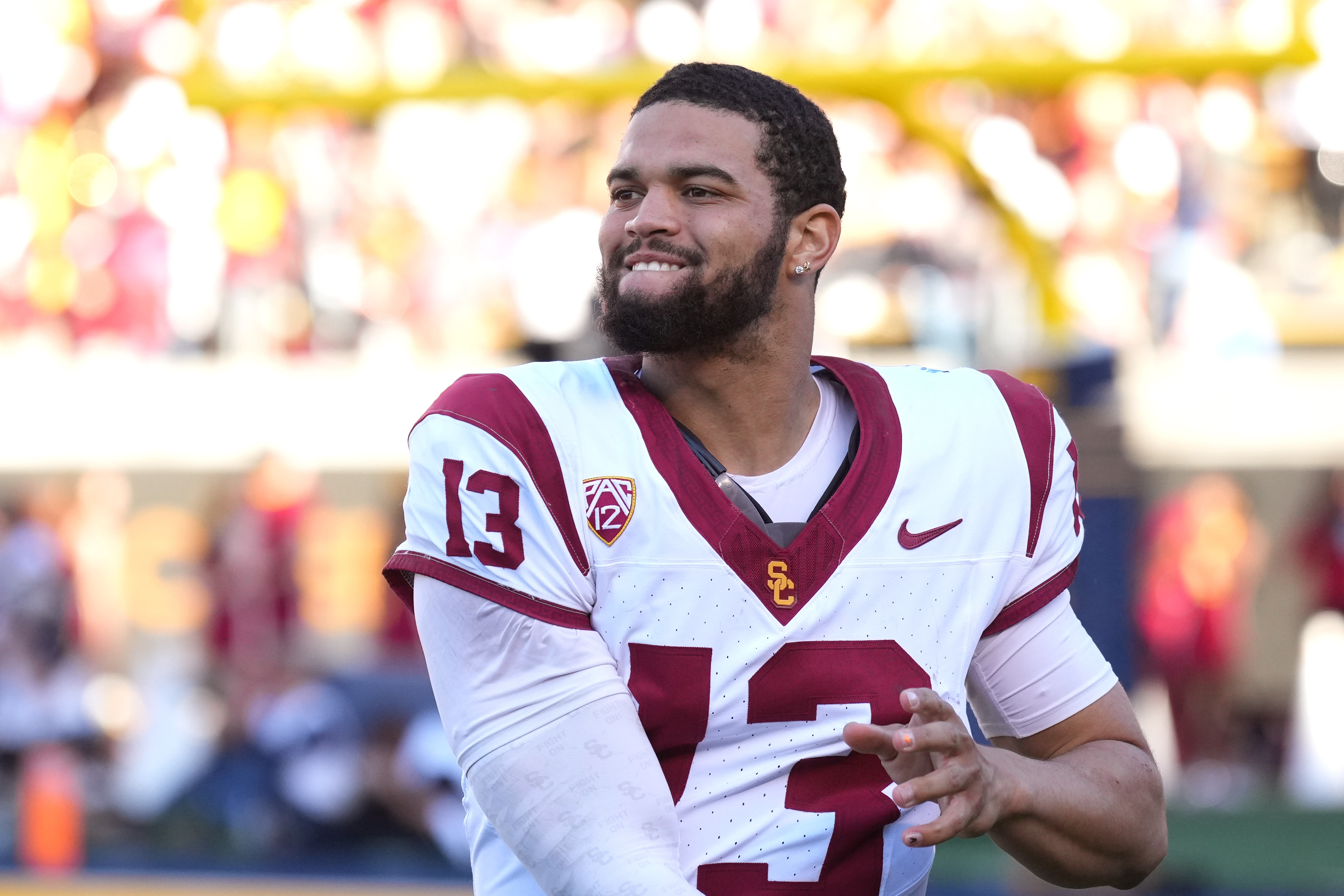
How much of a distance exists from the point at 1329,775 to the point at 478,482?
5.75 meters

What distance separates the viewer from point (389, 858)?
597 cm

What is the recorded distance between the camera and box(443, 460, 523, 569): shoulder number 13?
5.63 feet

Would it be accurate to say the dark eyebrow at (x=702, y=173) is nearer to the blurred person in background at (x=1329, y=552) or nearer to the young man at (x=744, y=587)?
the young man at (x=744, y=587)

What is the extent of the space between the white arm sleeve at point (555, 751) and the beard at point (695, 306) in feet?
1.29

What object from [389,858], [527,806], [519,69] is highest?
[519,69]

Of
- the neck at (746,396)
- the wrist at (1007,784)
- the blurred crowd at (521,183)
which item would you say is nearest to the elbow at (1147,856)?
the wrist at (1007,784)

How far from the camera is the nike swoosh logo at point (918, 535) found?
73.5 inches

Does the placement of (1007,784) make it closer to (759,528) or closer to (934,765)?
(934,765)

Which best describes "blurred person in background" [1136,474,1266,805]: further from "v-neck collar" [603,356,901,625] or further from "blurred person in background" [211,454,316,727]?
"v-neck collar" [603,356,901,625]

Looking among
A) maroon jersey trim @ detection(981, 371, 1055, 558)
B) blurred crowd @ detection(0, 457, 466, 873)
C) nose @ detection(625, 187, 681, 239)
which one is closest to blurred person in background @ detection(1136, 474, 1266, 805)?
blurred crowd @ detection(0, 457, 466, 873)

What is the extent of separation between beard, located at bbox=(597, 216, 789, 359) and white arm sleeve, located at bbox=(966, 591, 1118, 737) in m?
0.48

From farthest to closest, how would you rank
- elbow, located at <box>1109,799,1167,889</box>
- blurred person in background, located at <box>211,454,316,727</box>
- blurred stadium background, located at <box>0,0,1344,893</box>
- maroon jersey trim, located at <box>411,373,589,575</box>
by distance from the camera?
blurred person in background, located at <box>211,454,316,727</box> < blurred stadium background, located at <box>0,0,1344,893</box> < elbow, located at <box>1109,799,1167,889</box> < maroon jersey trim, located at <box>411,373,589,575</box>

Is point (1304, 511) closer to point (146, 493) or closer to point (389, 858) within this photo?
point (389, 858)

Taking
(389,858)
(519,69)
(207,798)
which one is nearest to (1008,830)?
(519,69)
